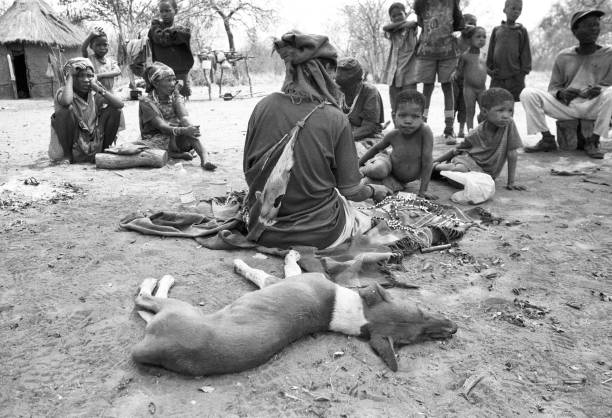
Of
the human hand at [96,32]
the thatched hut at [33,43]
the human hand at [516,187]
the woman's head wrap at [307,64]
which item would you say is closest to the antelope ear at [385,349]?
the woman's head wrap at [307,64]

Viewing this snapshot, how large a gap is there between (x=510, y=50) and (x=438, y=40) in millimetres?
1144

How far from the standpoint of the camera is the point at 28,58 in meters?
16.8

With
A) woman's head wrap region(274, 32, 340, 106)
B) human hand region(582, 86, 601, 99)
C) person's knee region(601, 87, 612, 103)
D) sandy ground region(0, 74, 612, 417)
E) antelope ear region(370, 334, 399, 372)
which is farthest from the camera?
human hand region(582, 86, 601, 99)

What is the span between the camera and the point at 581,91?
680 centimetres

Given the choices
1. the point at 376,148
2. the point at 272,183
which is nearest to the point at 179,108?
the point at 376,148

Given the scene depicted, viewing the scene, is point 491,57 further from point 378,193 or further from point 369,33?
point 369,33

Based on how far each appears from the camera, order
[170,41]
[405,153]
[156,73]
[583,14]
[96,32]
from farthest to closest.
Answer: [170,41], [96,32], [583,14], [156,73], [405,153]

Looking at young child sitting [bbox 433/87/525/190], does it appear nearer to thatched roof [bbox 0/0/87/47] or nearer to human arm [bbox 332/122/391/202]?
human arm [bbox 332/122/391/202]

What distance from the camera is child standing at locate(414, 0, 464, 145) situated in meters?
7.12

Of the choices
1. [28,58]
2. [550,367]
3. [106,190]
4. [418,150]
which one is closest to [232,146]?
[106,190]

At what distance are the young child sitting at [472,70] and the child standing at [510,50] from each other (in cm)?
18

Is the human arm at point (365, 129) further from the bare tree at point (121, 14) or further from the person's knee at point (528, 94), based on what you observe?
the bare tree at point (121, 14)

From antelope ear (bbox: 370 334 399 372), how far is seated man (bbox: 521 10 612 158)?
561 centimetres

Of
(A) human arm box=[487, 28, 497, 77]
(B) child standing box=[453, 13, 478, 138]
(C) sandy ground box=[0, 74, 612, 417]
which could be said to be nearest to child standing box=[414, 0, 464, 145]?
(B) child standing box=[453, 13, 478, 138]
